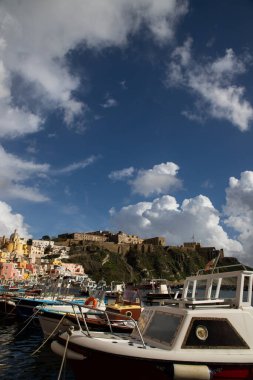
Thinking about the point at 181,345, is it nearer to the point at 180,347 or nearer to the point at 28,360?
the point at 180,347

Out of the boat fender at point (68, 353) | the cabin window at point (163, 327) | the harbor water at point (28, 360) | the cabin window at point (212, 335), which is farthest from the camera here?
the harbor water at point (28, 360)

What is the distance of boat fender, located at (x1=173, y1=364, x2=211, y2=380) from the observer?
8.69 metres

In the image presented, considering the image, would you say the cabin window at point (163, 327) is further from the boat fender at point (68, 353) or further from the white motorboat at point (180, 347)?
the boat fender at point (68, 353)

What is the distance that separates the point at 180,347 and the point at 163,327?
1.13 meters

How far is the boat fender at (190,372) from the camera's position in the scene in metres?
8.69

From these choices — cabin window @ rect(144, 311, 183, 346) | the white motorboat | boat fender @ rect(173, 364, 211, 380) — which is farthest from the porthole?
boat fender @ rect(173, 364, 211, 380)

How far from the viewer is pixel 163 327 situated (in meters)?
10.3

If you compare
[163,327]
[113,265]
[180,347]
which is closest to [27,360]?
[163,327]

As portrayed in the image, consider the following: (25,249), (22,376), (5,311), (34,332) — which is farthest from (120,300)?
(25,249)

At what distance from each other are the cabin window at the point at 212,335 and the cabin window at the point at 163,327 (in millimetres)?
417

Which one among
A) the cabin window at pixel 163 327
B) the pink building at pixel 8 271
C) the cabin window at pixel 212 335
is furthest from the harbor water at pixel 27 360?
the pink building at pixel 8 271

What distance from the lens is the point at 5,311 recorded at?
106 ft

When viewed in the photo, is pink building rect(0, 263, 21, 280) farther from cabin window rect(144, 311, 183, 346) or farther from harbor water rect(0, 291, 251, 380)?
cabin window rect(144, 311, 183, 346)

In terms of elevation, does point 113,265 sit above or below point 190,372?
above
